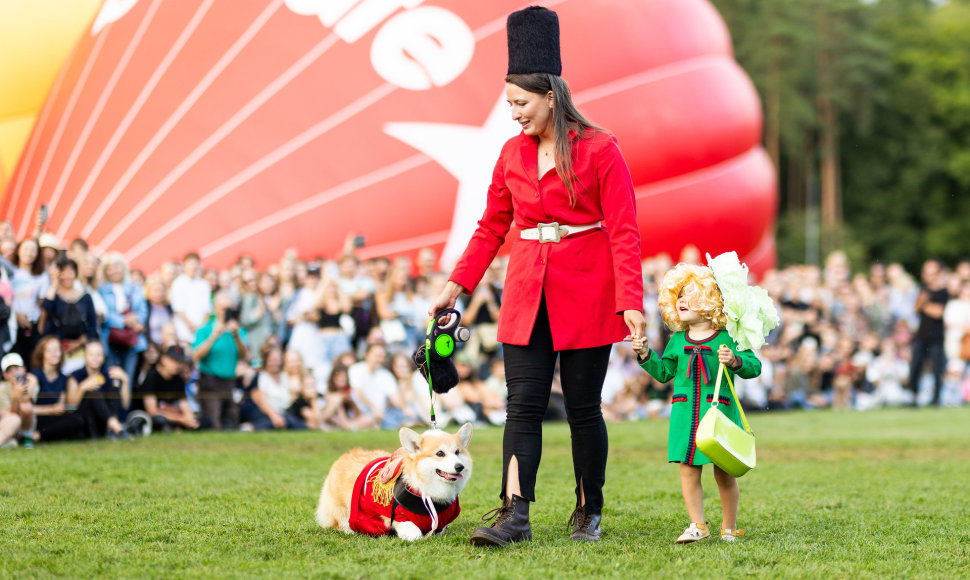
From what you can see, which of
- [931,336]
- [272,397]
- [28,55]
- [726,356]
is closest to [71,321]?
[272,397]

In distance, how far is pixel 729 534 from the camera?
A: 4.89 meters

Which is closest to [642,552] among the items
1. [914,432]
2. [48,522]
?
[48,522]

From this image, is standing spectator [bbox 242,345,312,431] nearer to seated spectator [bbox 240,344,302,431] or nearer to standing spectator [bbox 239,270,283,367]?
seated spectator [bbox 240,344,302,431]

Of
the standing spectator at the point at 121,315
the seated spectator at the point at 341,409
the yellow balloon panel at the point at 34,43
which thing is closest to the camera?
the standing spectator at the point at 121,315

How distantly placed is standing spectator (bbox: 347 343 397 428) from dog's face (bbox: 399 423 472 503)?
6506 millimetres

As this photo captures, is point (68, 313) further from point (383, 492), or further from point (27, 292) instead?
point (383, 492)

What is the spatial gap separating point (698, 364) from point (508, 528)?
1063 millimetres

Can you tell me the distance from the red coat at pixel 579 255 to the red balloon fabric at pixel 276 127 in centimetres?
933

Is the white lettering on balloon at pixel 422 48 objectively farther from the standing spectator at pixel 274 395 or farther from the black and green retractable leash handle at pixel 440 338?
the black and green retractable leash handle at pixel 440 338

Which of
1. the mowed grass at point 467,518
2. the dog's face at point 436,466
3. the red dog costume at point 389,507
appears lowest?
the mowed grass at point 467,518

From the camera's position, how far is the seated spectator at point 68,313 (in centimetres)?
939

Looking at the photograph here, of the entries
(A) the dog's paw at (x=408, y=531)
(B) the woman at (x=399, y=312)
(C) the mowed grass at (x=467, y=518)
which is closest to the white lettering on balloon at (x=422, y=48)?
(B) the woman at (x=399, y=312)

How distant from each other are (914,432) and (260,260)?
757 cm

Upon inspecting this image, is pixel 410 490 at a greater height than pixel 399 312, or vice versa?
pixel 399 312
